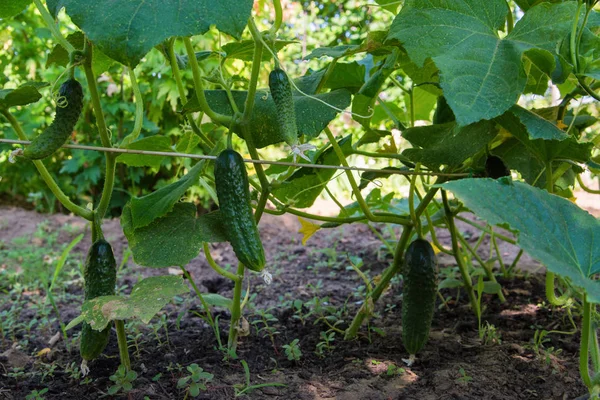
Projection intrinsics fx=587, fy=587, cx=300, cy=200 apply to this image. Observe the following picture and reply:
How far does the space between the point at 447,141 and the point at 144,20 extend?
0.89 meters

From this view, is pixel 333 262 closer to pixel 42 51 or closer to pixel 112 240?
pixel 112 240

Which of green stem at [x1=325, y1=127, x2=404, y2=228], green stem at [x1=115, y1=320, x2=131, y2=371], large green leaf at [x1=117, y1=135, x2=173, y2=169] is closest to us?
green stem at [x1=115, y1=320, x2=131, y2=371]

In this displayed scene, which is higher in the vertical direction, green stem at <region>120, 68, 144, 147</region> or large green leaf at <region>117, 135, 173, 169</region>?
green stem at <region>120, 68, 144, 147</region>

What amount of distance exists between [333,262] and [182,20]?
2188 mm

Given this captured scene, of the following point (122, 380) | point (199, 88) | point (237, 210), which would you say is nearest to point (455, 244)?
point (237, 210)

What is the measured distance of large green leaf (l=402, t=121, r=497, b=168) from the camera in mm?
1626

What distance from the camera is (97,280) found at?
1.58 m

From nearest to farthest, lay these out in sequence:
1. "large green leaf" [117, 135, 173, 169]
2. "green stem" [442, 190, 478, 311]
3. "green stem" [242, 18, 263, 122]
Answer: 1. "green stem" [242, 18, 263, 122]
2. "large green leaf" [117, 135, 173, 169]
3. "green stem" [442, 190, 478, 311]

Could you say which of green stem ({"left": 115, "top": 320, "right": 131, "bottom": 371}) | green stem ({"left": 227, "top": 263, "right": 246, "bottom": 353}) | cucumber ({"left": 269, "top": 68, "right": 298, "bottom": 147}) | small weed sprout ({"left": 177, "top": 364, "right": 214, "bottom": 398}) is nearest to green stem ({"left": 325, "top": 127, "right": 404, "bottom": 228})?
cucumber ({"left": 269, "top": 68, "right": 298, "bottom": 147})

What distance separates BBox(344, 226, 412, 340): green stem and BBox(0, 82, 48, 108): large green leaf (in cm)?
119

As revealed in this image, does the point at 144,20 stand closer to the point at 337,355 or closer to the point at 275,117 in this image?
the point at 275,117

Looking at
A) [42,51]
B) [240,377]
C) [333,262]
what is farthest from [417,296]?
[42,51]

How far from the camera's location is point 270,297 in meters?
2.67

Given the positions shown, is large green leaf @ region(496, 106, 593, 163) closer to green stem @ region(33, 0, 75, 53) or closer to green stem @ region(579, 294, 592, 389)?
green stem @ region(579, 294, 592, 389)
